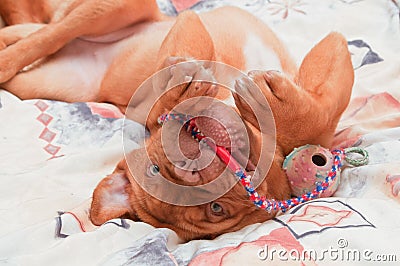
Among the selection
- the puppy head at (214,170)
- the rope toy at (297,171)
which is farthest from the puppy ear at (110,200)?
the rope toy at (297,171)

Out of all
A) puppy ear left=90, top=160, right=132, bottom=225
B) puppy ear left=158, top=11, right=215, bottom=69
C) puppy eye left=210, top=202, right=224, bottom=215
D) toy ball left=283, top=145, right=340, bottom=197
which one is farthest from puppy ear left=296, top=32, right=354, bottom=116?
puppy ear left=90, top=160, right=132, bottom=225

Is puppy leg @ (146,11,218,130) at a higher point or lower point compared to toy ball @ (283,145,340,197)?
higher

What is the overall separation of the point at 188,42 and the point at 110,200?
45 centimetres

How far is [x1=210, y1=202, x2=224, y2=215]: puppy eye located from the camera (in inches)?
40.7

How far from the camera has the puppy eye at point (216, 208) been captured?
1.03m

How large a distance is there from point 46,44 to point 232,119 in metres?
0.88

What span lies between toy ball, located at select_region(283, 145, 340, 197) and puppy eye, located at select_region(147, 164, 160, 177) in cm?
30

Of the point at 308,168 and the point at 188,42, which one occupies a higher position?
the point at 188,42

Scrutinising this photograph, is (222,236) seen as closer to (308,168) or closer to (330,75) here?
(308,168)

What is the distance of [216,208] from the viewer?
1038mm

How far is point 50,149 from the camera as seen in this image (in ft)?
4.69

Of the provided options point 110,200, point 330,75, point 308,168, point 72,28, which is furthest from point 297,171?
point 72,28

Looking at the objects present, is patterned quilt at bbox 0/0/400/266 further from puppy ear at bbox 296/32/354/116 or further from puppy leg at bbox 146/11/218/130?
puppy leg at bbox 146/11/218/130

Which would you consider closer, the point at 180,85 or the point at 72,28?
the point at 180,85
